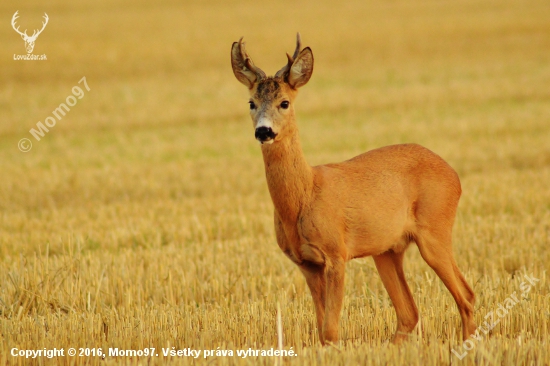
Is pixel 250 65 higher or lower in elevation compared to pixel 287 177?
higher

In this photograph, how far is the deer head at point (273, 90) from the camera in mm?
6320

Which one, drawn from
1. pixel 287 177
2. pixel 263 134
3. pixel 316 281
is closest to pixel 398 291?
pixel 316 281

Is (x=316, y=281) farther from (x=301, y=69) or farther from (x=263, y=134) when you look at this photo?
(x=301, y=69)

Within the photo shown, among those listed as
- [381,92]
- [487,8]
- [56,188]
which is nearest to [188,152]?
[56,188]

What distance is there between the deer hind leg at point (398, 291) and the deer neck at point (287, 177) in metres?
1.41

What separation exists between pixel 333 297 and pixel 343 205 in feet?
2.92

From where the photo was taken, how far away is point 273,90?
6.52 m

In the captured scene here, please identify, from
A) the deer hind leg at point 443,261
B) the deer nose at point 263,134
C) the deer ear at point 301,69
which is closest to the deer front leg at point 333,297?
the deer hind leg at point 443,261

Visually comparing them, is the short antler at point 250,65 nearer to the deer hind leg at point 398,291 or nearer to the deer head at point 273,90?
the deer head at point 273,90

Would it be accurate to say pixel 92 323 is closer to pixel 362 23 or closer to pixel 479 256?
pixel 479 256

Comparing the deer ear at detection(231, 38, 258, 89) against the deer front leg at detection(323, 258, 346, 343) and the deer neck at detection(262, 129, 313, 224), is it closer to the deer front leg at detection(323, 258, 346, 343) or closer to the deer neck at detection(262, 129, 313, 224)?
the deer neck at detection(262, 129, 313, 224)

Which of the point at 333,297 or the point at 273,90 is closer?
the point at 333,297

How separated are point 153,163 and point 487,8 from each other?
32.6m

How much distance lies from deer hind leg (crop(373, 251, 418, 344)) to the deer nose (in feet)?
6.79
